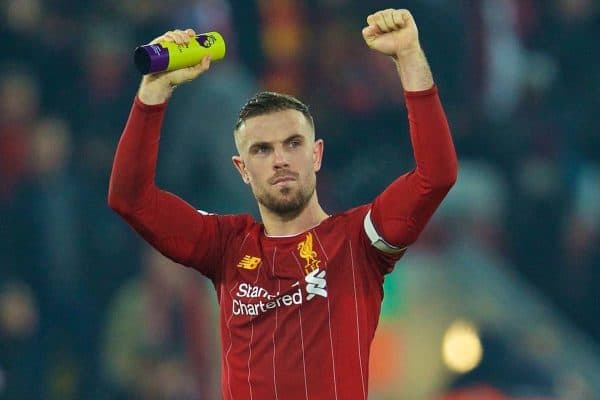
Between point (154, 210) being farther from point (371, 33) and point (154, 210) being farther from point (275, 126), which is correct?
point (371, 33)

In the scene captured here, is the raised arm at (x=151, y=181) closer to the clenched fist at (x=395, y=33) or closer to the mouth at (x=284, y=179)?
the mouth at (x=284, y=179)

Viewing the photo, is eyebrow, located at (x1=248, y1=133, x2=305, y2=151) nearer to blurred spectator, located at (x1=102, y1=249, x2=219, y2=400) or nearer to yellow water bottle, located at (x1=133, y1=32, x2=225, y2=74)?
yellow water bottle, located at (x1=133, y1=32, x2=225, y2=74)

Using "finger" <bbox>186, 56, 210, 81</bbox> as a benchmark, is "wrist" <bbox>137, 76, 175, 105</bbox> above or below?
below

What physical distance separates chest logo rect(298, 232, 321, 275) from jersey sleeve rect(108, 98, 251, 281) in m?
0.26

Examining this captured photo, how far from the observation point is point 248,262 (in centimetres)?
323

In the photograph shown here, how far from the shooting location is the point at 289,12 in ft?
22.3

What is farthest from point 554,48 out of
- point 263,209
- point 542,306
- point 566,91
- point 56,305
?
point 263,209

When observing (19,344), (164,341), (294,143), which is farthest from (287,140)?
(19,344)

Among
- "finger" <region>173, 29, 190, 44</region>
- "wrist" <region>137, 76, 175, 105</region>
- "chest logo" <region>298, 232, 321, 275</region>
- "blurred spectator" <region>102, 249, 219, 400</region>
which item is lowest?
"blurred spectator" <region>102, 249, 219, 400</region>

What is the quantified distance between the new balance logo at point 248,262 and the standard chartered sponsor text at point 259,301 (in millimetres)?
63

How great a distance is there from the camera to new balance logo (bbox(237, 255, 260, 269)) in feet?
10.6

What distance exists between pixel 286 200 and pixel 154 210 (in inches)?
14.9

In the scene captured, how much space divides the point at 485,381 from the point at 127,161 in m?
3.55

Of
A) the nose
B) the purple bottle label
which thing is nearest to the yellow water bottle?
the purple bottle label
